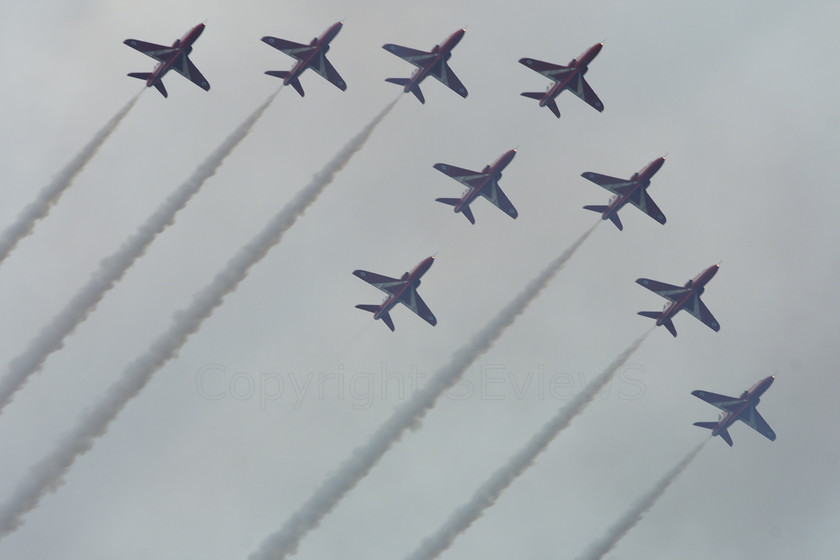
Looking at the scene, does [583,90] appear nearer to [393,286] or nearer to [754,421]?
[393,286]

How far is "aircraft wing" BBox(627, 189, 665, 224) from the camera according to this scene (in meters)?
86.8

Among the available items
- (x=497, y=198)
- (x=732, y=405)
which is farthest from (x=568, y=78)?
(x=732, y=405)

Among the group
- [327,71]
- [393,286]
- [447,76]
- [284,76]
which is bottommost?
[393,286]

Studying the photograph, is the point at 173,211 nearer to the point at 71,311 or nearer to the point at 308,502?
the point at 71,311

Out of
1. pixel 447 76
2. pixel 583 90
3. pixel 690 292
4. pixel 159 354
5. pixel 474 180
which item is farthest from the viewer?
pixel 474 180

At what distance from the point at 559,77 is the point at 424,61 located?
11.6 m

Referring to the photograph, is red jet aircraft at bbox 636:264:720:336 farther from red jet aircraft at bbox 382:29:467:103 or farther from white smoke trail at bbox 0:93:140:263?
white smoke trail at bbox 0:93:140:263

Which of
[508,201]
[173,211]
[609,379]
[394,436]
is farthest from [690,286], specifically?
[173,211]

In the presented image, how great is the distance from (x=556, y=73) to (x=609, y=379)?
2638cm

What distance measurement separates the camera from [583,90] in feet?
275

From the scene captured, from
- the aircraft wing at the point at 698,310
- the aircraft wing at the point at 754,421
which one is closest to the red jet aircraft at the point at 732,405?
the aircraft wing at the point at 754,421

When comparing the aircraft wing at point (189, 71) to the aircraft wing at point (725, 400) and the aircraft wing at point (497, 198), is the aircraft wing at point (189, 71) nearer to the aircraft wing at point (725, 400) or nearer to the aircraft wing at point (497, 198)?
the aircraft wing at point (497, 198)

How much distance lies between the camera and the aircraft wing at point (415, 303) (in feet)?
274

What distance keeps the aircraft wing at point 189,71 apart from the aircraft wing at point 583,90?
1212 inches
